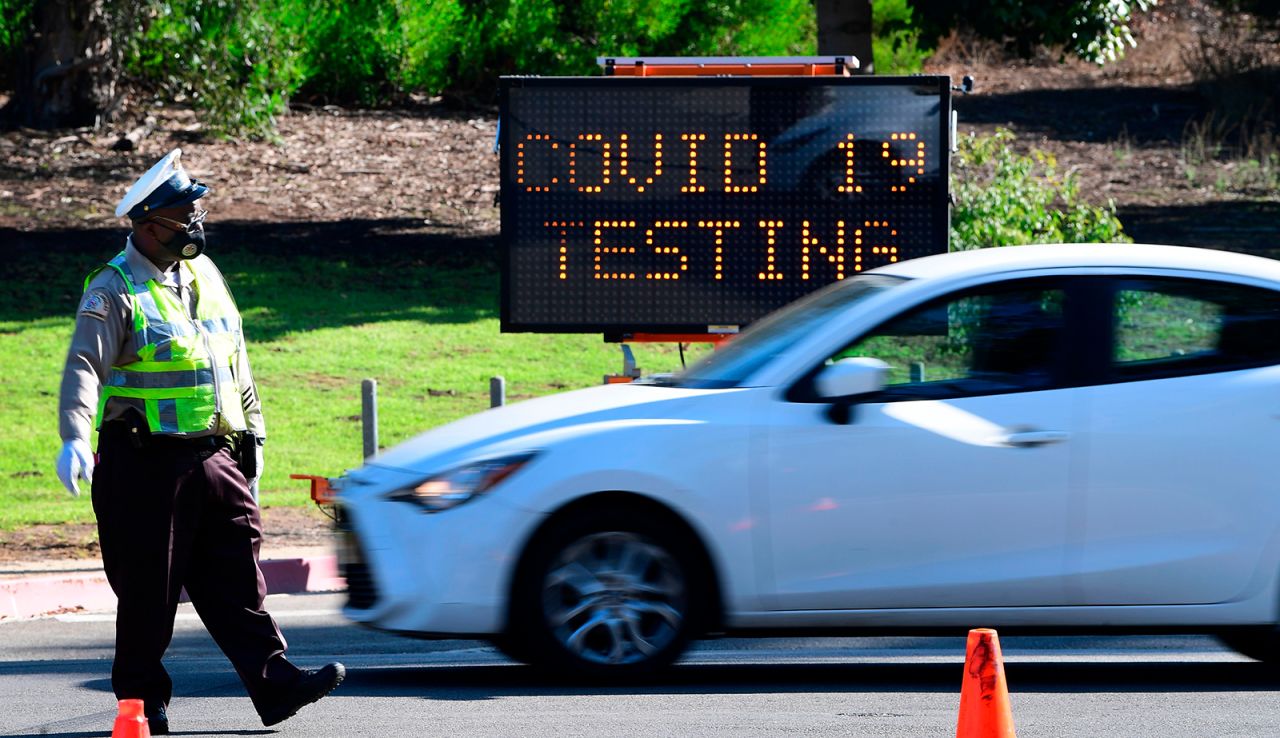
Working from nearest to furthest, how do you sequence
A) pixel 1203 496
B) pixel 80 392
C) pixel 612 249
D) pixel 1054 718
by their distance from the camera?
pixel 80 392, pixel 1054 718, pixel 1203 496, pixel 612 249

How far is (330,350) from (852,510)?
38.4 feet

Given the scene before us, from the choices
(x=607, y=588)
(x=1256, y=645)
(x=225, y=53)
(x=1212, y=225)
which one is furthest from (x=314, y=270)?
A: (x=1256, y=645)

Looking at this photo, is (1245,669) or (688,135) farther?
(688,135)

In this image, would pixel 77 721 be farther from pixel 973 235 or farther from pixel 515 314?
pixel 973 235

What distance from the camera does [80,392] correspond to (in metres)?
5.68

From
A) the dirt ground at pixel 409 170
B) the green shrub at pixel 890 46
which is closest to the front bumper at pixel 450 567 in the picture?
the dirt ground at pixel 409 170

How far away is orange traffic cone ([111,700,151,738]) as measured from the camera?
4586 millimetres

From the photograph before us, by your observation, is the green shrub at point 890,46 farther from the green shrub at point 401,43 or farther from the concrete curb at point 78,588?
the concrete curb at point 78,588

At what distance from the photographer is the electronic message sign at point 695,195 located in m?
10.8

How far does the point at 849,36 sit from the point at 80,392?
13335 millimetres

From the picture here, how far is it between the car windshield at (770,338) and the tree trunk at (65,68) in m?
17.1

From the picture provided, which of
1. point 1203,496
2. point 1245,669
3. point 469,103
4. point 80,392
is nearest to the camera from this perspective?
point 80,392

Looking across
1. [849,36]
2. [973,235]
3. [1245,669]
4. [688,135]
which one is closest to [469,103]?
[849,36]

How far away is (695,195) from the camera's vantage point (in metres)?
10.9
